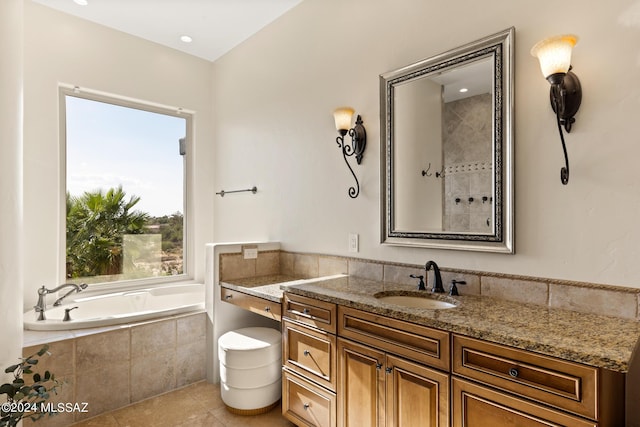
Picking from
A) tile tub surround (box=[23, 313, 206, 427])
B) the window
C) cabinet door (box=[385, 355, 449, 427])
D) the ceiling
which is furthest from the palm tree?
cabinet door (box=[385, 355, 449, 427])

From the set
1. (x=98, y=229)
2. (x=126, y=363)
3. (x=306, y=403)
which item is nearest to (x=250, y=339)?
(x=306, y=403)

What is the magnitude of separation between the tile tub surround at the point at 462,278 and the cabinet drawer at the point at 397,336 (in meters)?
0.53

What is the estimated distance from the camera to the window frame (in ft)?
9.75

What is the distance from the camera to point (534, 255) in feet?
5.19

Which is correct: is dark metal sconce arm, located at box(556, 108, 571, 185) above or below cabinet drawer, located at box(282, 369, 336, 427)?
above

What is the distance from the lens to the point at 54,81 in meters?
2.91

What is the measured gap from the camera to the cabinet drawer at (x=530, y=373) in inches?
39.3

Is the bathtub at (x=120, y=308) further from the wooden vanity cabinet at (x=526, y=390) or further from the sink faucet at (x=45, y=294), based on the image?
the wooden vanity cabinet at (x=526, y=390)

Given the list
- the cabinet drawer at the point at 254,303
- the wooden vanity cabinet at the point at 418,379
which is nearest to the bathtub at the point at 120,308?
the cabinet drawer at the point at 254,303

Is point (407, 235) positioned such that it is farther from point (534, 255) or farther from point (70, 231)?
point (70, 231)

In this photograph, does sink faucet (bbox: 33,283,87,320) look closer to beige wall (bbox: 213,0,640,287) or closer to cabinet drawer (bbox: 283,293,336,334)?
beige wall (bbox: 213,0,640,287)

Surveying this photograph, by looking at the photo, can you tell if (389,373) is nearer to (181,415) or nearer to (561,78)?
(561,78)

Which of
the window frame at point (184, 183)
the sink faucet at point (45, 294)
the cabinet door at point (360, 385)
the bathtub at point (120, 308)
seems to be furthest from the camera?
the window frame at point (184, 183)

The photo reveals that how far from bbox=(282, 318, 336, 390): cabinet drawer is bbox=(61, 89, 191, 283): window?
2.10m
